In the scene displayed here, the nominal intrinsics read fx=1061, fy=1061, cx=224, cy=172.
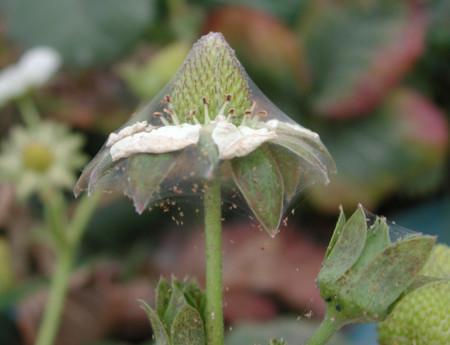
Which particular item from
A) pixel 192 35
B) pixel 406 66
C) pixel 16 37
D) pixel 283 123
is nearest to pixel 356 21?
pixel 406 66

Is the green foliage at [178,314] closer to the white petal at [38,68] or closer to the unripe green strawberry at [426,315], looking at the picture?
the unripe green strawberry at [426,315]

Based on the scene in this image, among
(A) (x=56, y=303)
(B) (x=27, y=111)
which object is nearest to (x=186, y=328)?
(A) (x=56, y=303)

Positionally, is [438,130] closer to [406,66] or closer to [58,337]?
[406,66]

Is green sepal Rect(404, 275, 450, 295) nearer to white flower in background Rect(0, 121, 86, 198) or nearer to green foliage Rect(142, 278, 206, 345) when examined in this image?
green foliage Rect(142, 278, 206, 345)

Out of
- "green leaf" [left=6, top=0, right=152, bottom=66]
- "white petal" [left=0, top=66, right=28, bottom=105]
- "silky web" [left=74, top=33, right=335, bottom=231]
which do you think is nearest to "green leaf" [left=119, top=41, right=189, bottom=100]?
"white petal" [left=0, top=66, right=28, bottom=105]

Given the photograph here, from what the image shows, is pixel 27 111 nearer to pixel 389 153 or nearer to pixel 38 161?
pixel 38 161

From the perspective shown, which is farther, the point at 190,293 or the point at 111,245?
the point at 111,245
